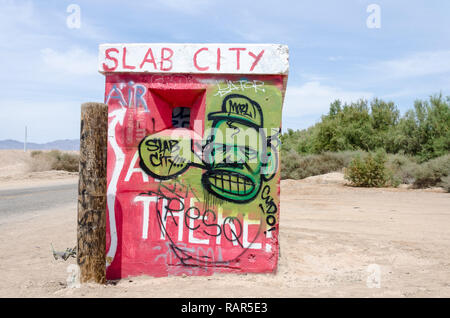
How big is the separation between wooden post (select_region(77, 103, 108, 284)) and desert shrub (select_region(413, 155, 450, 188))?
17410mm

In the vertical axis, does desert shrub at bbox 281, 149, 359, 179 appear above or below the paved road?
above

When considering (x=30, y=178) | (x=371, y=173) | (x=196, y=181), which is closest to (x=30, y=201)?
(x=196, y=181)

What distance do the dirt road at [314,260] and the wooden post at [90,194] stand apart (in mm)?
280

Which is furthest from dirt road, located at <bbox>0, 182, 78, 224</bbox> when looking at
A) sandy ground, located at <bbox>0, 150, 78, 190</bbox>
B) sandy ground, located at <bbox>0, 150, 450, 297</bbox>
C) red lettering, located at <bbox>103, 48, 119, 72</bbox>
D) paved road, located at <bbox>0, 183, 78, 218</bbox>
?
red lettering, located at <bbox>103, 48, 119, 72</bbox>

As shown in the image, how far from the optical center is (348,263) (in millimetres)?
6133

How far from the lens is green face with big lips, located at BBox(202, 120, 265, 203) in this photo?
5012 mm

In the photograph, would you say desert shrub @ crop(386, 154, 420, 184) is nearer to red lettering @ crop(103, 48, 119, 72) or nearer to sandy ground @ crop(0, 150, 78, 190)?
red lettering @ crop(103, 48, 119, 72)

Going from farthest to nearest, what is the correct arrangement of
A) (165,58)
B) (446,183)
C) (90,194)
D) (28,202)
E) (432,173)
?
1. (432,173)
2. (446,183)
3. (28,202)
4. (165,58)
5. (90,194)

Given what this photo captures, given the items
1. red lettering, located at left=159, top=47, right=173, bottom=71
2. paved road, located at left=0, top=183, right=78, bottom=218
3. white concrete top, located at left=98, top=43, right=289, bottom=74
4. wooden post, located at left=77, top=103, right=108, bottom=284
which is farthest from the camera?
paved road, located at left=0, top=183, right=78, bottom=218

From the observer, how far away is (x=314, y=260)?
6.23 meters

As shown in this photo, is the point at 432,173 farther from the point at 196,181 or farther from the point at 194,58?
the point at 194,58

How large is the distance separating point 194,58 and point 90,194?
2.07 m

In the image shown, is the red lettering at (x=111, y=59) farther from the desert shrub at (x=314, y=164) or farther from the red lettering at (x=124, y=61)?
the desert shrub at (x=314, y=164)
